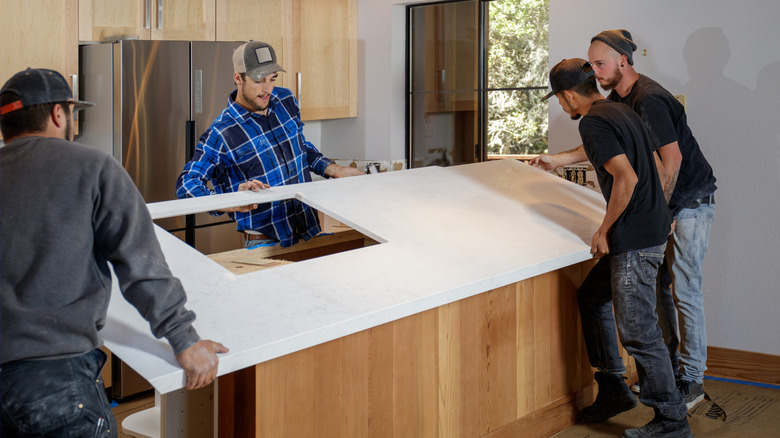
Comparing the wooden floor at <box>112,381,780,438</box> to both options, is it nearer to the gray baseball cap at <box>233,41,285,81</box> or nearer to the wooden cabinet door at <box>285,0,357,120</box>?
the gray baseball cap at <box>233,41,285,81</box>

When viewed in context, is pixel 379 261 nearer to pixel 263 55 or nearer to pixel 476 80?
pixel 263 55

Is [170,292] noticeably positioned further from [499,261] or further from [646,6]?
[646,6]

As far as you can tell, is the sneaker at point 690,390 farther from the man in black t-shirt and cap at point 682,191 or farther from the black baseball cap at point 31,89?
the black baseball cap at point 31,89

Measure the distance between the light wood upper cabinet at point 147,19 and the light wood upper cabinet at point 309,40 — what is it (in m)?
0.11

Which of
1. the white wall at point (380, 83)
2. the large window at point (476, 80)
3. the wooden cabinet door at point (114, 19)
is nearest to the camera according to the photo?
the wooden cabinet door at point (114, 19)

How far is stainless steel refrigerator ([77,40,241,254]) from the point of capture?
372cm

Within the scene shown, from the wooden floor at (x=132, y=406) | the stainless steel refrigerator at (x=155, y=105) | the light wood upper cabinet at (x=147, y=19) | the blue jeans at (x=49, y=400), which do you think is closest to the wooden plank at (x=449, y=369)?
the blue jeans at (x=49, y=400)

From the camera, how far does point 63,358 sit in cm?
138

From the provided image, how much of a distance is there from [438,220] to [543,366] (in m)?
0.66

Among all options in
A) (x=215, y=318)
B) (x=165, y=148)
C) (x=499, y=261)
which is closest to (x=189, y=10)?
(x=165, y=148)

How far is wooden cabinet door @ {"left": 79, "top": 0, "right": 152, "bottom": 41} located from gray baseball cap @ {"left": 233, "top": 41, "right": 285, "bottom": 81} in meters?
1.28

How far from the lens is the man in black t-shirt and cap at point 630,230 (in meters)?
2.48

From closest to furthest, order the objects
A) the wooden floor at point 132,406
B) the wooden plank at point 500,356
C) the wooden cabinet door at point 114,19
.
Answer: the wooden plank at point 500,356, the wooden floor at point 132,406, the wooden cabinet door at point 114,19

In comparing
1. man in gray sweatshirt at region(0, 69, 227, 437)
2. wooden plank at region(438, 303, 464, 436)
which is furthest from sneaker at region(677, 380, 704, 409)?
man in gray sweatshirt at region(0, 69, 227, 437)
